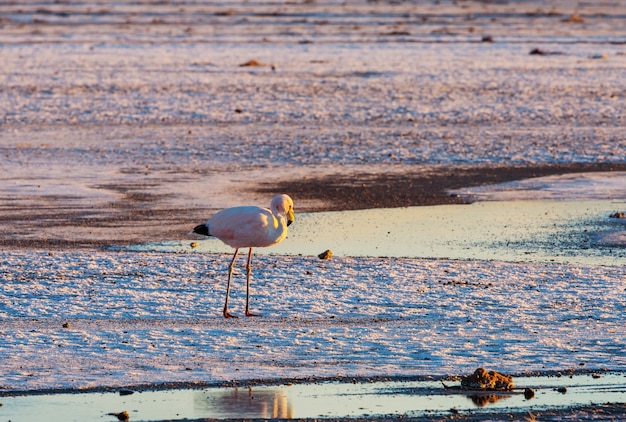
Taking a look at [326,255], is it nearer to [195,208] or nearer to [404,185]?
[195,208]

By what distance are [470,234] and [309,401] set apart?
5.78 metres

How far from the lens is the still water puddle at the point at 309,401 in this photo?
6.60 meters

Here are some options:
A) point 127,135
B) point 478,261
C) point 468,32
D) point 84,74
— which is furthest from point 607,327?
point 468,32

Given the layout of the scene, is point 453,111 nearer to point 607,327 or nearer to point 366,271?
point 366,271

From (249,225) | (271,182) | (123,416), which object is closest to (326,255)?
(249,225)

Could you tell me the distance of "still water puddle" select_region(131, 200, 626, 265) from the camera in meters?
11.5

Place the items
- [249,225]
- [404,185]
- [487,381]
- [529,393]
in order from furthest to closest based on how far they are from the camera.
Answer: [404,185], [249,225], [487,381], [529,393]

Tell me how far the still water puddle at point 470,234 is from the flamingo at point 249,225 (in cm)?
211

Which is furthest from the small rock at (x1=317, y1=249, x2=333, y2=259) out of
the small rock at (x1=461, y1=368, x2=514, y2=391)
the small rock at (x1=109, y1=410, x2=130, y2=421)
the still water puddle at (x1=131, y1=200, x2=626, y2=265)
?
the small rock at (x1=109, y1=410, x2=130, y2=421)

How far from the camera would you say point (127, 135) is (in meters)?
19.8

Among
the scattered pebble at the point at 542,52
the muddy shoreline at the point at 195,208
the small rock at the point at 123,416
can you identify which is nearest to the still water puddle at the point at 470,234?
the muddy shoreline at the point at 195,208

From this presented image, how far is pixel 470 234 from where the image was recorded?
40.6 feet

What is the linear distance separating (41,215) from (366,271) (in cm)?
444

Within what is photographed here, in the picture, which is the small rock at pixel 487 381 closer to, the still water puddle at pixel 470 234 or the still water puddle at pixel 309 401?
the still water puddle at pixel 309 401
